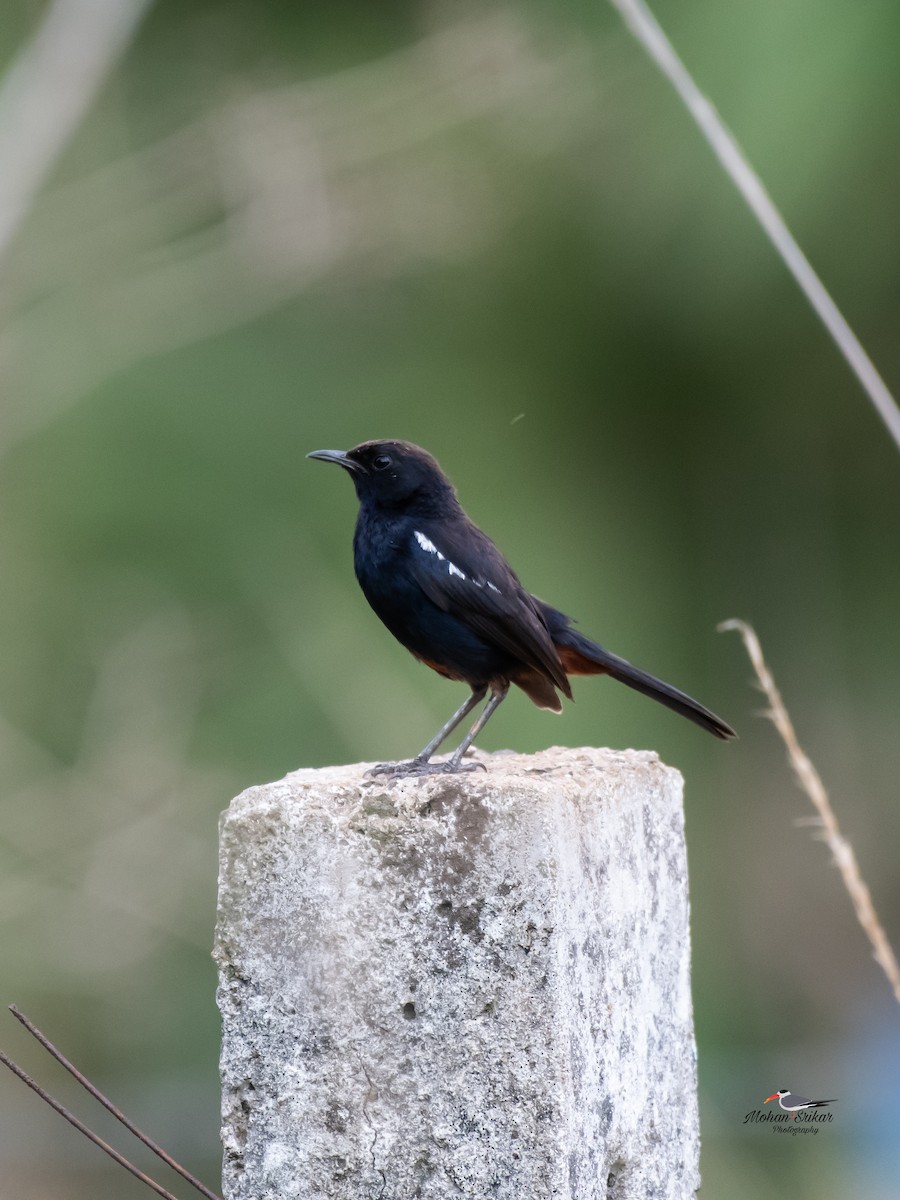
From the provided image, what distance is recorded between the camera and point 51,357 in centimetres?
820

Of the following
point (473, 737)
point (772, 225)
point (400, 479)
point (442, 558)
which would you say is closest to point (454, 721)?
point (473, 737)

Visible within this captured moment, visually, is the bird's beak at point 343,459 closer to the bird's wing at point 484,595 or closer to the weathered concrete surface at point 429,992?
the bird's wing at point 484,595

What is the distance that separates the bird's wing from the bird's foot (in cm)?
51

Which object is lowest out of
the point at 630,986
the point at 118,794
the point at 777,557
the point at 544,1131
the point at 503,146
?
the point at 544,1131

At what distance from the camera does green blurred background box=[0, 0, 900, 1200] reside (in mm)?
7578

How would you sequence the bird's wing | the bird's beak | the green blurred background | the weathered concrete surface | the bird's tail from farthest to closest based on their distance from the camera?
the green blurred background, the bird's beak, the bird's tail, the bird's wing, the weathered concrete surface

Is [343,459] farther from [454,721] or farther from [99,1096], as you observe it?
[99,1096]

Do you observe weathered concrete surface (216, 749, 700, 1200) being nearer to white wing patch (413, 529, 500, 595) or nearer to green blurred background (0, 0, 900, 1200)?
white wing patch (413, 529, 500, 595)

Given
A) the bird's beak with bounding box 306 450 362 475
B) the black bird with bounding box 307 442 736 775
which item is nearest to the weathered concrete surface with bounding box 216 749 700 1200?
the black bird with bounding box 307 442 736 775

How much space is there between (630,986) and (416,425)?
6.76 metres

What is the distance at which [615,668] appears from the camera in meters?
3.28

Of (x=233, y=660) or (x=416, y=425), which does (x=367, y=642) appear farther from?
(x=416, y=425)

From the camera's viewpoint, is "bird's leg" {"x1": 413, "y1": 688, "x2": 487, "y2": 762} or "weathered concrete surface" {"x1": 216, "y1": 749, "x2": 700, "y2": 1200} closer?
"weathered concrete surface" {"x1": 216, "y1": 749, "x2": 700, "y2": 1200}

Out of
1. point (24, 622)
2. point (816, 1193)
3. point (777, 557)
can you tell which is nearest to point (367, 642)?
point (24, 622)
